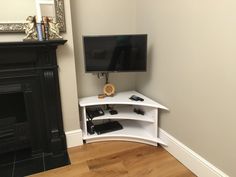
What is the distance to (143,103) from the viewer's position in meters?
2.44

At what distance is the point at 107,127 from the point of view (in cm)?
272

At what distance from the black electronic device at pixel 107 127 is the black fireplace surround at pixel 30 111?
0.45 metres

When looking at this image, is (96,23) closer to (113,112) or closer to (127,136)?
(113,112)

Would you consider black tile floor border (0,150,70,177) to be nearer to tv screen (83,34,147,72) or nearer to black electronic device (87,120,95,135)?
black electronic device (87,120,95,135)

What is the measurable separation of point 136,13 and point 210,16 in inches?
51.3

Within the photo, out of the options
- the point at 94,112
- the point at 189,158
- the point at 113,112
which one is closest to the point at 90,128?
the point at 94,112

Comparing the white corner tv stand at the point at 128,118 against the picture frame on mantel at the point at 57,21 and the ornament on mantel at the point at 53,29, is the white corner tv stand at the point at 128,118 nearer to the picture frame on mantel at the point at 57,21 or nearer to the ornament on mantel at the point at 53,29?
A: the ornament on mantel at the point at 53,29

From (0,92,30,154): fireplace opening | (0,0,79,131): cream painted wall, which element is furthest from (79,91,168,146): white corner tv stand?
(0,92,30,154): fireplace opening

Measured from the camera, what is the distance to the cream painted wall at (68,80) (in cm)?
225

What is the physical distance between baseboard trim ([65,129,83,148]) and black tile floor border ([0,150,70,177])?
0.45 ft

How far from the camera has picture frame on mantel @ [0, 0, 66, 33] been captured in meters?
2.00

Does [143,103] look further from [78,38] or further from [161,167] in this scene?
[78,38]

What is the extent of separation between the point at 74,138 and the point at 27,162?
567 millimetres

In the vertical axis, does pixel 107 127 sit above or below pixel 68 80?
below
